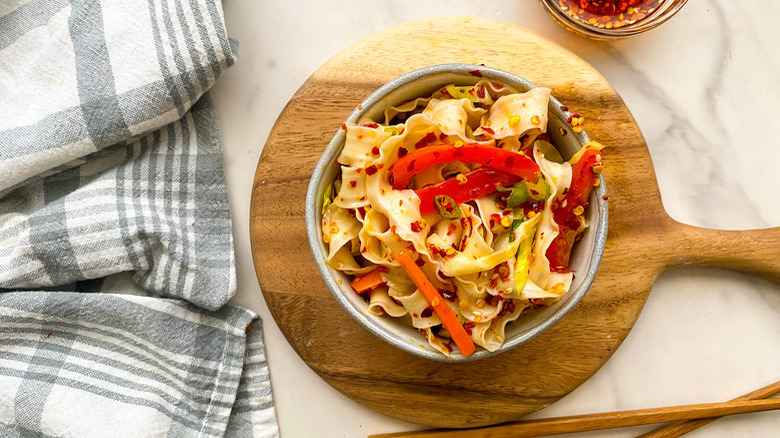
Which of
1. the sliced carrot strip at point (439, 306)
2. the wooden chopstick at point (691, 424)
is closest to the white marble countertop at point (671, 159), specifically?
the wooden chopstick at point (691, 424)

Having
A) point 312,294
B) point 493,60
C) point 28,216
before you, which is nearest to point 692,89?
point 493,60

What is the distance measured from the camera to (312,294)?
1.87 meters

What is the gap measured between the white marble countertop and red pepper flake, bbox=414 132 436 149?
63 cm

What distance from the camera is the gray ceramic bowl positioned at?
148 centimetres

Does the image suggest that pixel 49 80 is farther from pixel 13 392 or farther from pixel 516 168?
pixel 516 168

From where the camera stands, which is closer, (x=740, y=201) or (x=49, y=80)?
(x=49, y=80)

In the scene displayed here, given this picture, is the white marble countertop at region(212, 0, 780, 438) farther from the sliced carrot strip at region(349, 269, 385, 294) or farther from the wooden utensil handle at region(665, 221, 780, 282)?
the sliced carrot strip at region(349, 269, 385, 294)

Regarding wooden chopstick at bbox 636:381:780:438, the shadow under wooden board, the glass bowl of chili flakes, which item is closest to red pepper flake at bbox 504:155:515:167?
the shadow under wooden board

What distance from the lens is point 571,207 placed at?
153cm

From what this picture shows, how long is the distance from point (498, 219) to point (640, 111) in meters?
0.83

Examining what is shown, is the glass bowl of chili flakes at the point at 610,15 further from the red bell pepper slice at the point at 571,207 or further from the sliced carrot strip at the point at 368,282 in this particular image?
the sliced carrot strip at the point at 368,282

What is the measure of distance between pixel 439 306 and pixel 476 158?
0.39 metres

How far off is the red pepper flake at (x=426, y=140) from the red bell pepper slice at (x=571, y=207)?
1.18 ft

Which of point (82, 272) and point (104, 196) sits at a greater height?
point (104, 196)
